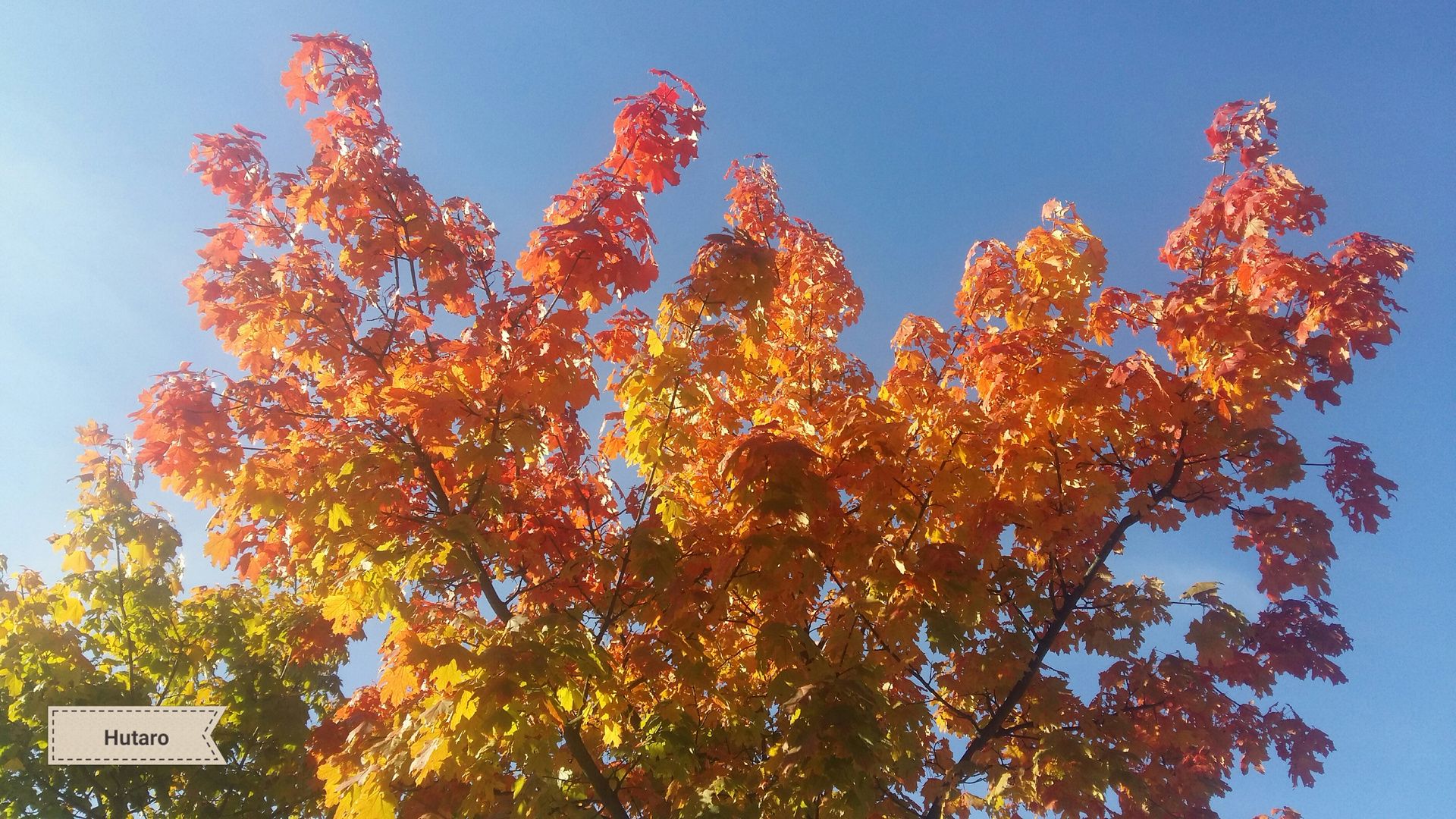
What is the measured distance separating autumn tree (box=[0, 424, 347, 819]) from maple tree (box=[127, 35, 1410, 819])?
321 cm

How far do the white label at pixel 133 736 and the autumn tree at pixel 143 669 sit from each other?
0.16m

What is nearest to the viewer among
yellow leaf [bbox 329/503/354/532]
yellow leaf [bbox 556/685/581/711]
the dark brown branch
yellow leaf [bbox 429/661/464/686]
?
yellow leaf [bbox 429/661/464/686]

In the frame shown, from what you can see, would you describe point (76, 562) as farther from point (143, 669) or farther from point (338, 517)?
point (338, 517)

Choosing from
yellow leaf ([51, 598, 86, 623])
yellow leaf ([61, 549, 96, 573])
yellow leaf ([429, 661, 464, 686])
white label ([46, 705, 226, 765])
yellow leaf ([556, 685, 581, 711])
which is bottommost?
yellow leaf ([556, 685, 581, 711])

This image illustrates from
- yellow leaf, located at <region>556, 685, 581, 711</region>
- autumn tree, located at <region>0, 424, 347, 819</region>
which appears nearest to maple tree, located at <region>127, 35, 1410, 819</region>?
yellow leaf, located at <region>556, 685, 581, 711</region>

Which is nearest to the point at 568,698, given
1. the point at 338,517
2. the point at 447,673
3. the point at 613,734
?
the point at 613,734

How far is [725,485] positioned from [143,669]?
9105 mm

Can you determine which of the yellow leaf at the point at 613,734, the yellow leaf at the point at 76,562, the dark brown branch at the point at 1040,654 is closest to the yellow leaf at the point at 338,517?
the yellow leaf at the point at 613,734

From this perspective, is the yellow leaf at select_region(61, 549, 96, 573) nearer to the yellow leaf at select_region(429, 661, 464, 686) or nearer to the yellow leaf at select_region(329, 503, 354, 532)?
the yellow leaf at select_region(329, 503, 354, 532)

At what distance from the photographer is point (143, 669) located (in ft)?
32.5

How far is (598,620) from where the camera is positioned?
584 cm

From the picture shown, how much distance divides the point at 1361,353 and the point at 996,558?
11.5 feet

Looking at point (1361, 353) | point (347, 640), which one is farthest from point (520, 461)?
point (1361, 353)

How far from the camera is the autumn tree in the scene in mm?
8484
